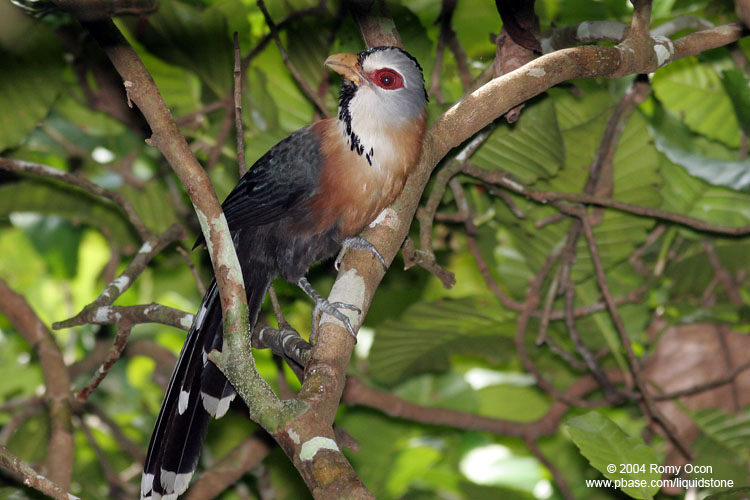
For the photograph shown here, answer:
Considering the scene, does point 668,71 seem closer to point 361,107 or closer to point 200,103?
point 361,107

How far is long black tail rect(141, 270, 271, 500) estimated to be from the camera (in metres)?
2.27

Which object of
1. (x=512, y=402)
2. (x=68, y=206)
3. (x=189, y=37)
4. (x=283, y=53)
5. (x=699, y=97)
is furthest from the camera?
(x=512, y=402)

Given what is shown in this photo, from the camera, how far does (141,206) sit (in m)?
3.55

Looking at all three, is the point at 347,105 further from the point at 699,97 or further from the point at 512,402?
the point at 512,402

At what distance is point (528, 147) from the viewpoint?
9.61 feet

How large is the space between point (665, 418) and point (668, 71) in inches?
57.0

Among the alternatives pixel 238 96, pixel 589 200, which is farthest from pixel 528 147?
pixel 238 96

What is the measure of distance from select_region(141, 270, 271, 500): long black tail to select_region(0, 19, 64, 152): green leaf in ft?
4.19

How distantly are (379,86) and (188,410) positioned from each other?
121 cm

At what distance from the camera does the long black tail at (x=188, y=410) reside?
227 centimetres

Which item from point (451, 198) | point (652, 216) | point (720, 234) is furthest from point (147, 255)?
point (720, 234)

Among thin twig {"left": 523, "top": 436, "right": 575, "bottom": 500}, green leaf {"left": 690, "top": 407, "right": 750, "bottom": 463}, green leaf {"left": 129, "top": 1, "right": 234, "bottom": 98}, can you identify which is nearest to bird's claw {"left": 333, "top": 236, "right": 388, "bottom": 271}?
green leaf {"left": 129, "top": 1, "right": 234, "bottom": 98}

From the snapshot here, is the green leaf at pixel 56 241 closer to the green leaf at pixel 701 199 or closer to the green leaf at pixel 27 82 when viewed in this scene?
the green leaf at pixel 27 82

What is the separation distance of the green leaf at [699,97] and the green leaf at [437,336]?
115 cm
